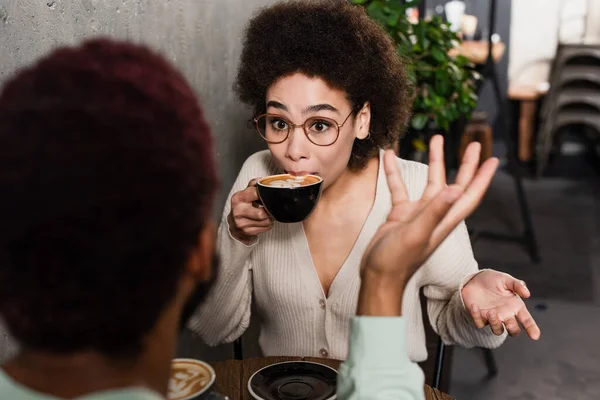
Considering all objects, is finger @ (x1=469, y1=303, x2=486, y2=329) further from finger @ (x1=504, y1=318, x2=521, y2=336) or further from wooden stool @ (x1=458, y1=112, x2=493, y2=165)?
wooden stool @ (x1=458, y1=112, x2=493, y2=165)

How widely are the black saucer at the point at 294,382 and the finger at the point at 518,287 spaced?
1.40ft

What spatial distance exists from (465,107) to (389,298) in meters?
2.09

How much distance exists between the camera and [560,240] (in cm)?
461

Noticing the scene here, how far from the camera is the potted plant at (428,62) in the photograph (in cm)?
247

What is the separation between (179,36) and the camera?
1.91 metres

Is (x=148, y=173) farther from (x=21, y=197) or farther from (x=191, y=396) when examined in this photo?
(x=191, y=396)

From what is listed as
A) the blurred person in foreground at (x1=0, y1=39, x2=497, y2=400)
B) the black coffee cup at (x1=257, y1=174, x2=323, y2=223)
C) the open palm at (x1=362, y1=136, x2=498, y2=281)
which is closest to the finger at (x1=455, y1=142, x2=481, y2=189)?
the open palm at (x1=362, y1=136, x2=498, y2=281)

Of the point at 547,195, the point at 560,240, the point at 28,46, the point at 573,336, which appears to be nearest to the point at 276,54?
the point at 28,46

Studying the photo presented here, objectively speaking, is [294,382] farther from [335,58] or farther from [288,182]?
[335,58]

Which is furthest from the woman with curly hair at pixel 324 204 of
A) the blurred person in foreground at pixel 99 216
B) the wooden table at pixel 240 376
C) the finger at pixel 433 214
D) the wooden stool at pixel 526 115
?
the wooden stool at pixel 526 115

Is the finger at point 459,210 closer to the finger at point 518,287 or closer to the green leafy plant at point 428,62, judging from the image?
the finger at point 518,287

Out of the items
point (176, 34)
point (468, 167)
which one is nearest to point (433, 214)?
point (468, 167)

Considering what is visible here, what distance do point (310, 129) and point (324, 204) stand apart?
0.89ft

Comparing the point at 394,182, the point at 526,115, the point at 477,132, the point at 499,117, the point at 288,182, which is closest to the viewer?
the point at 394,182
